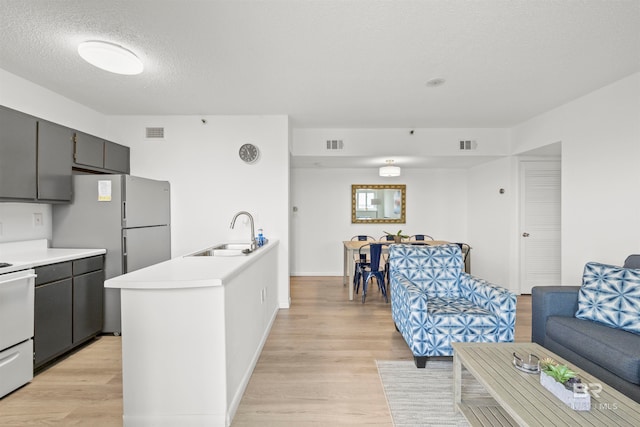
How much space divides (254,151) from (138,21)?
1922mm

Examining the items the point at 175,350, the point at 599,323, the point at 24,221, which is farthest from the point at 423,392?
the point at 24,221

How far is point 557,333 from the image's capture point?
2.09m

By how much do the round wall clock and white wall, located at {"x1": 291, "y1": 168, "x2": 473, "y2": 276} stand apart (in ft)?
6.57

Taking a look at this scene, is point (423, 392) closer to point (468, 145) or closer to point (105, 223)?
point (105, 223)

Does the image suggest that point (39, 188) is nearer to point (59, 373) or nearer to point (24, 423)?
point (59, 373)

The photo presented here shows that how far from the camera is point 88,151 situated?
306 centimetres

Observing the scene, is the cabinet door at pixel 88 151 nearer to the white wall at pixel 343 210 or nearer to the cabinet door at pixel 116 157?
the cabinet door at pixel 116 157

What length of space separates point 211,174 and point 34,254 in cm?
186

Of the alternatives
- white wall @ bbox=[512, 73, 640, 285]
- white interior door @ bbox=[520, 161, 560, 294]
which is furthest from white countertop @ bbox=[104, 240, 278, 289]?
white interior door @ bbox=[520, 161, 560, 294]

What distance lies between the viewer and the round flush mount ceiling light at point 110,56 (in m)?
1.96

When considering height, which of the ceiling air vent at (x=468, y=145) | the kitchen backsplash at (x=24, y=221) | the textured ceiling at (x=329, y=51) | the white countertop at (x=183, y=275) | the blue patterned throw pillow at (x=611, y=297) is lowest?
the blue patterned throw pillow at (x=611, y=297)

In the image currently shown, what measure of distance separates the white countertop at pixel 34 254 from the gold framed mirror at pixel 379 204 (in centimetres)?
414

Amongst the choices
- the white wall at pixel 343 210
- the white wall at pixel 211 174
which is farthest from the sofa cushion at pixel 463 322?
the white wall at pixel 343 210

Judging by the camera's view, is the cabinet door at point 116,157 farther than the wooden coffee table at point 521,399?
Yes
